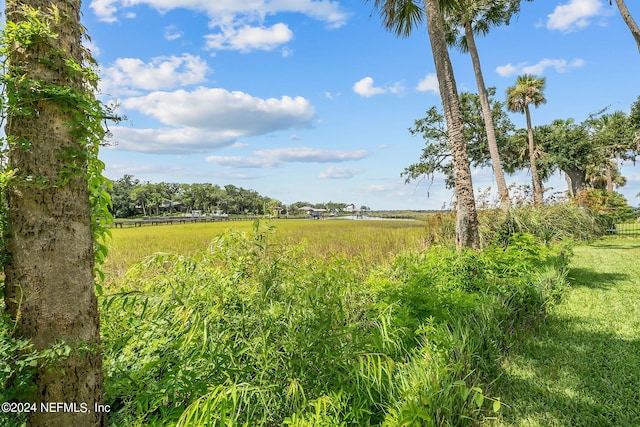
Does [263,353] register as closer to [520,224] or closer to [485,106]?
[520,224]

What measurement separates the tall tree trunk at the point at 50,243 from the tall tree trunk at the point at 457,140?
A: 6946mm

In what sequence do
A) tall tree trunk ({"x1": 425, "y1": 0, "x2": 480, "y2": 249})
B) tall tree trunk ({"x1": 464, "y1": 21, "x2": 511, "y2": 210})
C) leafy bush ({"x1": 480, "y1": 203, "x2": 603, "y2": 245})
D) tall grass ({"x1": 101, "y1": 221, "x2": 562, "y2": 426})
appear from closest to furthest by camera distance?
tall grass ({"x1": 101, "y1": 221, "x2": 562, "y2": 426})
tall tree trunk ({"x1": 425, "y1": 0, "x2": 480, "y2": 249})
leafy bush ({"x1": 480, "y1": 203, "x2": 603, "y2": 245})
tall tree trunk ({"x1": 464, "y1": 21, "x2": 511, "y2": 210})

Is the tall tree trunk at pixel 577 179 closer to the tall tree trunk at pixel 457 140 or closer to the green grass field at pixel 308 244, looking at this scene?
the green grass field at pixel 308 244

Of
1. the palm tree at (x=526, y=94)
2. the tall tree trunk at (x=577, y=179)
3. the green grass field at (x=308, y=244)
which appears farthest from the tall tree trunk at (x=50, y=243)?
the tall tree trunk at (x=577, y=179)

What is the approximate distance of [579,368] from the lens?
356 cm

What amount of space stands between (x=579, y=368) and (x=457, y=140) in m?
5.12

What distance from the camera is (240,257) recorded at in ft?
8.66

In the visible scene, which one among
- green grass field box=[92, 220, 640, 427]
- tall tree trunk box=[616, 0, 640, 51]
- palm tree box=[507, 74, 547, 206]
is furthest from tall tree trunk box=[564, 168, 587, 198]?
green grass field box=[92, 220, 640, 427]

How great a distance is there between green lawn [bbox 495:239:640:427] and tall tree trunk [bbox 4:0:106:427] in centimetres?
295

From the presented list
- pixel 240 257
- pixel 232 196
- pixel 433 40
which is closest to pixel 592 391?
pixel 240 257

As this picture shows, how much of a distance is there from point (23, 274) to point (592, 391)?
437 cm

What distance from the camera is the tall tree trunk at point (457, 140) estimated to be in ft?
23.5

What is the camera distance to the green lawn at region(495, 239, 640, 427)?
2803 mm

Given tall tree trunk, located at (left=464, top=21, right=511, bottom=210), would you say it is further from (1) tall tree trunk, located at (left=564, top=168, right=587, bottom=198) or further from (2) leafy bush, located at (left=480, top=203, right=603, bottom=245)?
(1) tall tree trunk, located at (left=564, top=168, right=587, bottom=198)
